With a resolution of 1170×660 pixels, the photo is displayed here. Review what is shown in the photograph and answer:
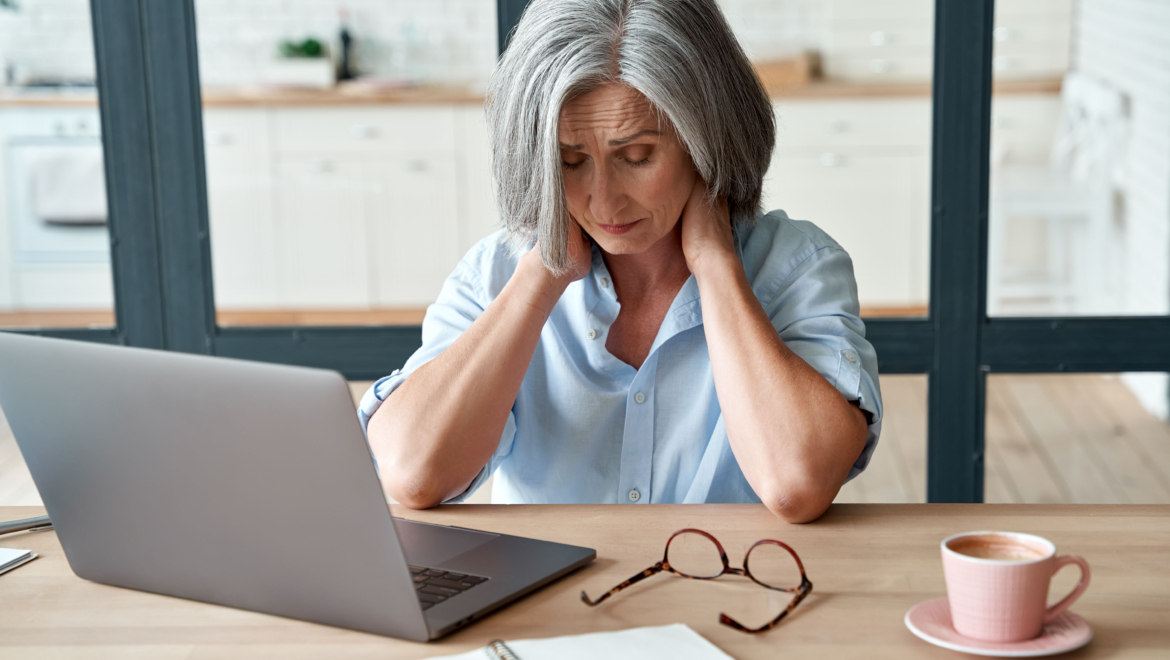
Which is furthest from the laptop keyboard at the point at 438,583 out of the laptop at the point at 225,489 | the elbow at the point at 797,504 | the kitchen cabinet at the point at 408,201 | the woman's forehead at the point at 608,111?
the kitchen cabinet at the point at 408,201

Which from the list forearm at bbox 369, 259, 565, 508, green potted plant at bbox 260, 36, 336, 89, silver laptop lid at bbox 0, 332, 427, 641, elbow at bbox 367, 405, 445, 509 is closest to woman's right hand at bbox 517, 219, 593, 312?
forearm at bbox 369, 259, 565, 508

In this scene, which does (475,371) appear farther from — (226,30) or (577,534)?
(226,30)

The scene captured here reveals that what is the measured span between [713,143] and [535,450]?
→ 444 millimetres

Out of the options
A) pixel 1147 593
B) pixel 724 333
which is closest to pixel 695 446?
pixel 724 333

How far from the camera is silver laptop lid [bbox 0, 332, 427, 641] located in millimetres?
703

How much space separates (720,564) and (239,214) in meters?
1.72

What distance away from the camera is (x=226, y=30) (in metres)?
2.13

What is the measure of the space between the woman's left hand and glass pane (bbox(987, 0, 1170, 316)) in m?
0.91

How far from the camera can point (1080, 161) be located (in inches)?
94.4

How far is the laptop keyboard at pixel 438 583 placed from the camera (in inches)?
32.2

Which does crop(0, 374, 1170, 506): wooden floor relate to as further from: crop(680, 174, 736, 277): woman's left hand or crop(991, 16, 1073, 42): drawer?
crop(680, 174, 736, 277): woman's left hand

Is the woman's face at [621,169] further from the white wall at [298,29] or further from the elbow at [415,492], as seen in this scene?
the white wall at [298,29]

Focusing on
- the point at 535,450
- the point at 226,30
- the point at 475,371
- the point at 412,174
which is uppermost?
the point at 226,30

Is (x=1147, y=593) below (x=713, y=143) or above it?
below
